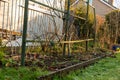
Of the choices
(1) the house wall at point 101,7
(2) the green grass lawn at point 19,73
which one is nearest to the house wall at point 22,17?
(2) the green grass lawn at point 19,73

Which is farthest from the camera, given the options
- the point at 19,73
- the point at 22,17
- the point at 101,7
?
the point at 101,7

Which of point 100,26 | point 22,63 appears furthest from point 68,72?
point 100,26

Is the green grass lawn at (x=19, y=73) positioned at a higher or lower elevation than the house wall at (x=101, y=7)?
lower

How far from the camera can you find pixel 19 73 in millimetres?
4348

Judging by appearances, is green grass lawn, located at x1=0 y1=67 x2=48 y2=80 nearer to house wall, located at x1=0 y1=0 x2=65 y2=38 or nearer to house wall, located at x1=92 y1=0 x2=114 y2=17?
house wall, located at x1=0 y1=0 x2=65 y2=38

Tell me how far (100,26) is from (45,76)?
438 inches

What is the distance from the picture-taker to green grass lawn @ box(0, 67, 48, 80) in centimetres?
406

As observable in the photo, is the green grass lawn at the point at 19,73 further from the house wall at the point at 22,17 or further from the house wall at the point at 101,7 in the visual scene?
the house wall at the point at 101,7

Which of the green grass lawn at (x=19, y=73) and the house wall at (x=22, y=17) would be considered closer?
the green grass lawn at (x=19, y=73)

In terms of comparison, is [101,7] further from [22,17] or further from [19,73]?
[19,73]

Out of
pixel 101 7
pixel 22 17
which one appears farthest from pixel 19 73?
pixel 101 7

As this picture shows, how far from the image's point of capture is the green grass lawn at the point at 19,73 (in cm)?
406

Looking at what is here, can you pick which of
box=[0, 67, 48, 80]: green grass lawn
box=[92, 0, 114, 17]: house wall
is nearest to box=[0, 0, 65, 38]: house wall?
box=[0, 67, 48, 80]: green grass lawn

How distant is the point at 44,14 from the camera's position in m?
11.5
